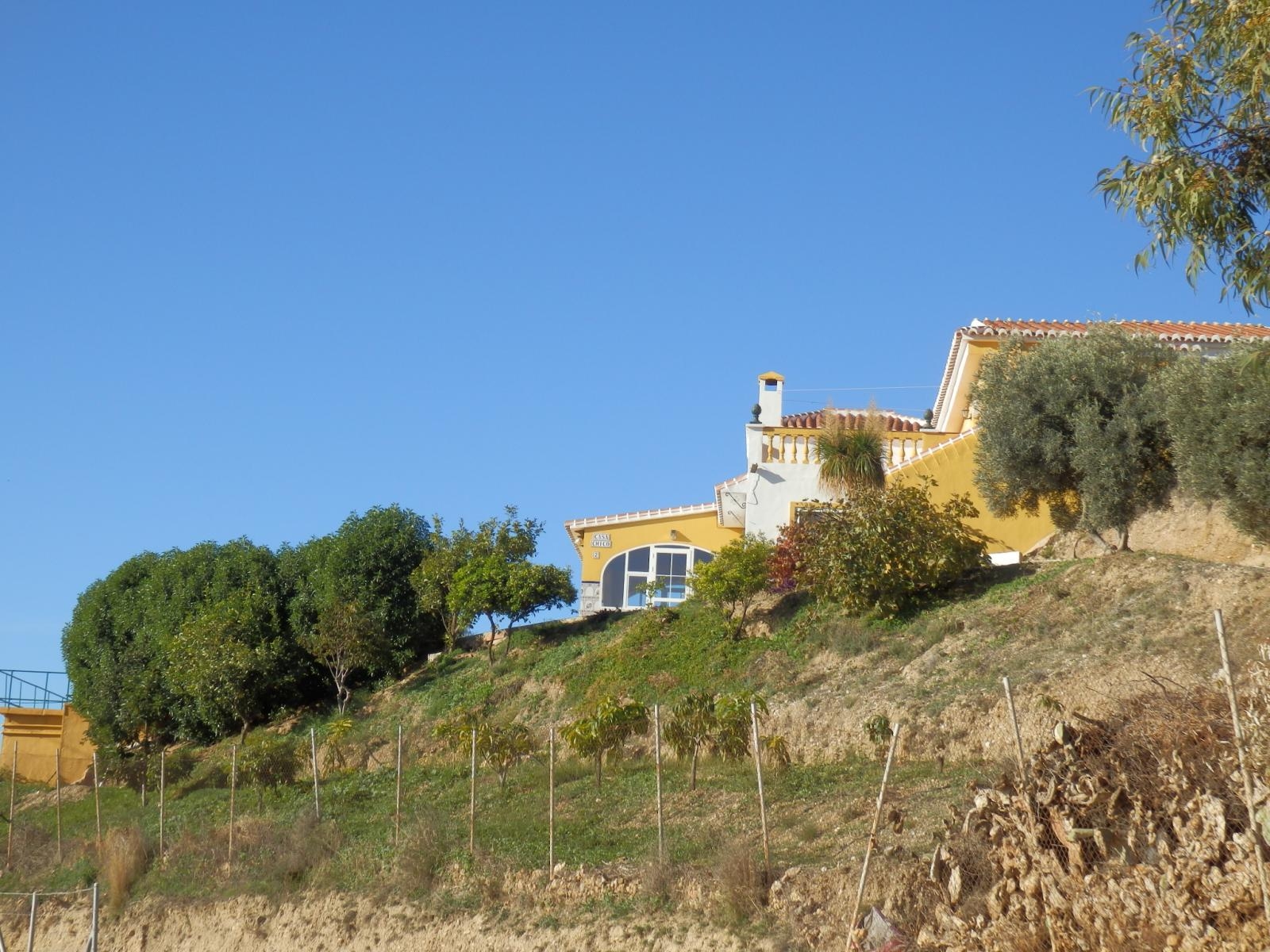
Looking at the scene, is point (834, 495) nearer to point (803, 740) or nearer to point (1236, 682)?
point (803, 740)

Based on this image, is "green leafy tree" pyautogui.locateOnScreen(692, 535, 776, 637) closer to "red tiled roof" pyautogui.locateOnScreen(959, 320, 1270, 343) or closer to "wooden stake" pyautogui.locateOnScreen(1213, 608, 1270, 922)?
"red tiled roof" pyautogui.locateOnScreen(959, 320, 1270, 343)

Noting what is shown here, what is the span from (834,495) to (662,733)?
34.4 feet

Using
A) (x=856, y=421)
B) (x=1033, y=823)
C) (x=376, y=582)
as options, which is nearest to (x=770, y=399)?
(x=856, y=421)

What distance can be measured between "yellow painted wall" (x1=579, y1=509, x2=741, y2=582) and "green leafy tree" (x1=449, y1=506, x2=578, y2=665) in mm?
2369

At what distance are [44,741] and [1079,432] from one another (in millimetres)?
29712

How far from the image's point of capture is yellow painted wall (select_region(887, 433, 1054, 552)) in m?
26.9

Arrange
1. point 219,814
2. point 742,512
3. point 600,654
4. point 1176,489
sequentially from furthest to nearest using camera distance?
1. point 742,512
2. point 600,654
3. point 219,814
4. point 1176,489

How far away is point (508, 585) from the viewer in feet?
102

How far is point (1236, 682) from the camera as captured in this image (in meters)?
12.6

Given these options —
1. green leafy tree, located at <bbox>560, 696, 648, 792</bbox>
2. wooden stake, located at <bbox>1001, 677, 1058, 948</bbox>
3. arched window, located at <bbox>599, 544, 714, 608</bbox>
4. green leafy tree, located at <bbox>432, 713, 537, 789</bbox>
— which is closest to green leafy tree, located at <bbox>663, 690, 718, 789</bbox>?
green leafy tree, located at <bbox>560, 696, 648, 792</bbox>

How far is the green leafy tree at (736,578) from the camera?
26688 mm

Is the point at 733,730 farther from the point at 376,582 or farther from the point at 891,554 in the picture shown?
the point at 376,582

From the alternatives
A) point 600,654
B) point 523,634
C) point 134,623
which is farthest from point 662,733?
point 134,623

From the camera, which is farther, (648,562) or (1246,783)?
(648,562)
